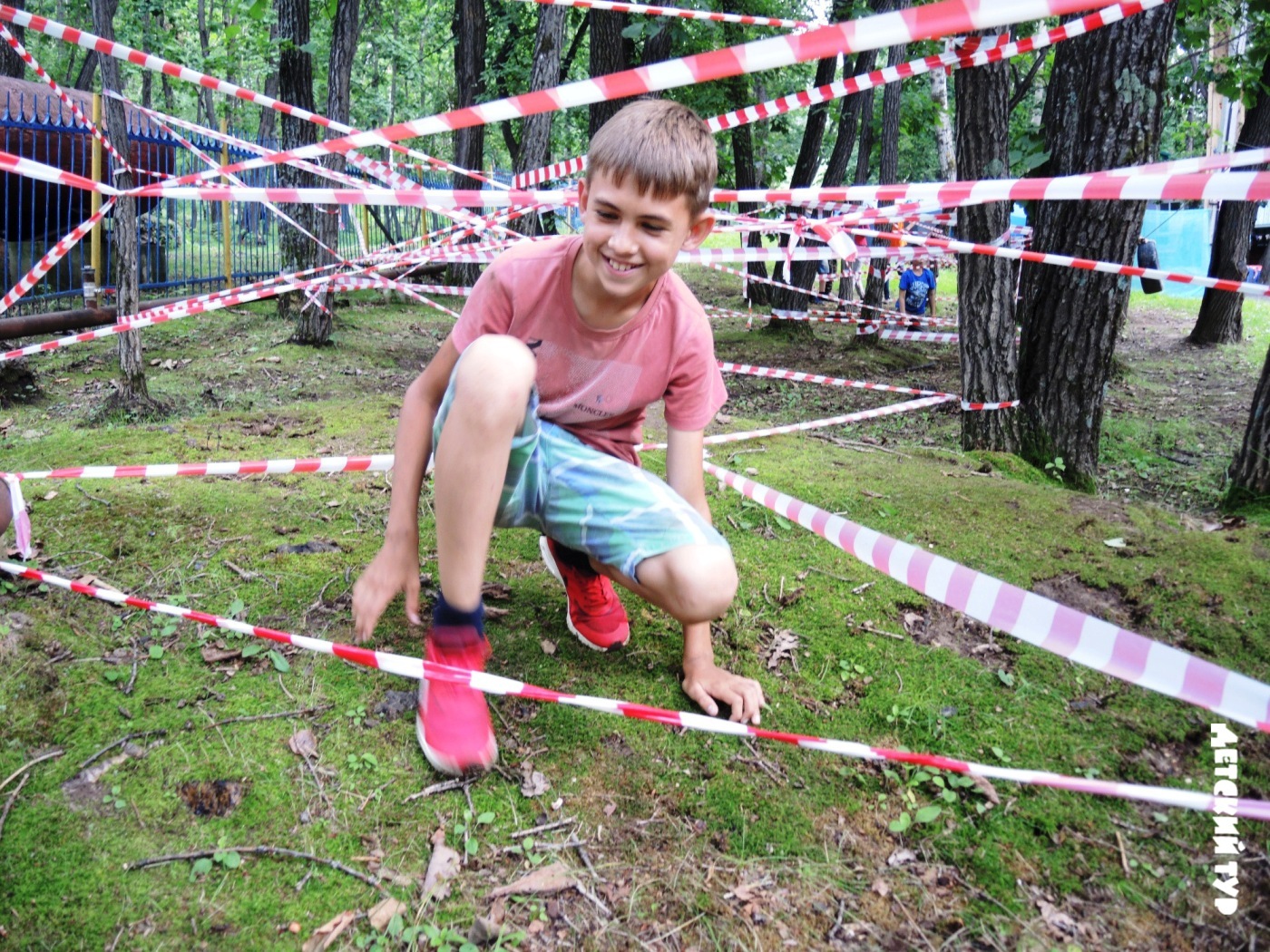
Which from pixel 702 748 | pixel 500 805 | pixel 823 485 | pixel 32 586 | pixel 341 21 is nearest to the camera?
pixel 500 805

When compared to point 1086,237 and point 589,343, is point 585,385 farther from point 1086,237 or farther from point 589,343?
point 1086,237

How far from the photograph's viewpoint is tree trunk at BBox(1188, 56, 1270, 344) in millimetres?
8633

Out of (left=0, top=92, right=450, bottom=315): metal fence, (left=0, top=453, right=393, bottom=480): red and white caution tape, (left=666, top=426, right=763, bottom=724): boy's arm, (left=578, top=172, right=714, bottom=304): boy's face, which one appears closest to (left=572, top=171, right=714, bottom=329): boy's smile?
(left=578, top=172, right=714, bottom=304): boy's face

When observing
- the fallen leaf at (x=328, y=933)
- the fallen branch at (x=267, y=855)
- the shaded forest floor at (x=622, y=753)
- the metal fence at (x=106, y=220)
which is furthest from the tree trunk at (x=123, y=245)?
the fallen leaf at (x=328, y=933)

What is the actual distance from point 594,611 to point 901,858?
→ 0.90 m

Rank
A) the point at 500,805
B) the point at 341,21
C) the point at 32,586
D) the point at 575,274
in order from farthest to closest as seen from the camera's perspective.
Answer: the point at 341,21, the point at 32,586, the point at 575,274, the point at 500,805

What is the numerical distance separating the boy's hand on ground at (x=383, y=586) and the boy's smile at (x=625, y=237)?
0.73 meters

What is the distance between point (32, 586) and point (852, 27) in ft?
7.89

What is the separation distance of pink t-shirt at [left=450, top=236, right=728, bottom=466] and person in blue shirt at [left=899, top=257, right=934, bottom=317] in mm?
10826

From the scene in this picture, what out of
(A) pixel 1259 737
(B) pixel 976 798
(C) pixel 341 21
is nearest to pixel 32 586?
(B) pixel 976 798

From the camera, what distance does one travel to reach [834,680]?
2.08m

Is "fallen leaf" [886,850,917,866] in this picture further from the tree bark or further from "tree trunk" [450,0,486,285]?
"tree trunk" [450,0,486,285]

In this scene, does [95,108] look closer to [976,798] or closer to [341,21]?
[341,21]

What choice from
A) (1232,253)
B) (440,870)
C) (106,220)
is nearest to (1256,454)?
(440,870)
